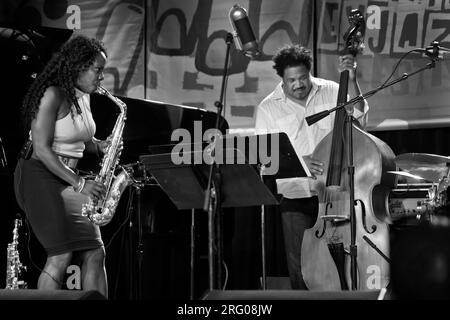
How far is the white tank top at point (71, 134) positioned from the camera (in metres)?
3.86

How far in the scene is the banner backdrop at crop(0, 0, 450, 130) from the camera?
5773 millimetres

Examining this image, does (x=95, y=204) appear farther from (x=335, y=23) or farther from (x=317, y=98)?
(x=335, y=23)

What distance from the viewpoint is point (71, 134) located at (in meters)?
3.88

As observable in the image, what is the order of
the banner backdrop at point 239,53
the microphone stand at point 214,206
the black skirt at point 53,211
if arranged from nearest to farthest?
the microphone stand at point 214,206 → the black skirt at point 53,211 → the banner backdrop at point 239,53

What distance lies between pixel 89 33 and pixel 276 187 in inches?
117

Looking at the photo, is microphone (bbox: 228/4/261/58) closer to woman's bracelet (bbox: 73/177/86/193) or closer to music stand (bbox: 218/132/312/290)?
music stand (bbox: 218/132/312/290)

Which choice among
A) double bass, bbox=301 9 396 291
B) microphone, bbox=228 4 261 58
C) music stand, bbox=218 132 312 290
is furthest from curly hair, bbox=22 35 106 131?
double bass, bbox=301 9 396 291

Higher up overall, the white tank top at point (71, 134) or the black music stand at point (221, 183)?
the white tank top at point (71, 134)

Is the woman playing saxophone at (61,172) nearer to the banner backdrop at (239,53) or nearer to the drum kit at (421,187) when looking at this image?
the drum kit at (421,187)

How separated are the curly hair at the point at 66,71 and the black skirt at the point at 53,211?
12.2 inches

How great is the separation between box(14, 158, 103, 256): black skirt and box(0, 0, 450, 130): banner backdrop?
2.80 metres

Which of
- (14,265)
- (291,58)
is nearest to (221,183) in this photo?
(291,58)

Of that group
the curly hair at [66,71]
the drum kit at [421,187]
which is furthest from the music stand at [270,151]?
the curly hair at [66,71]

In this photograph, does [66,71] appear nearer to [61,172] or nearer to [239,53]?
[61,172]
